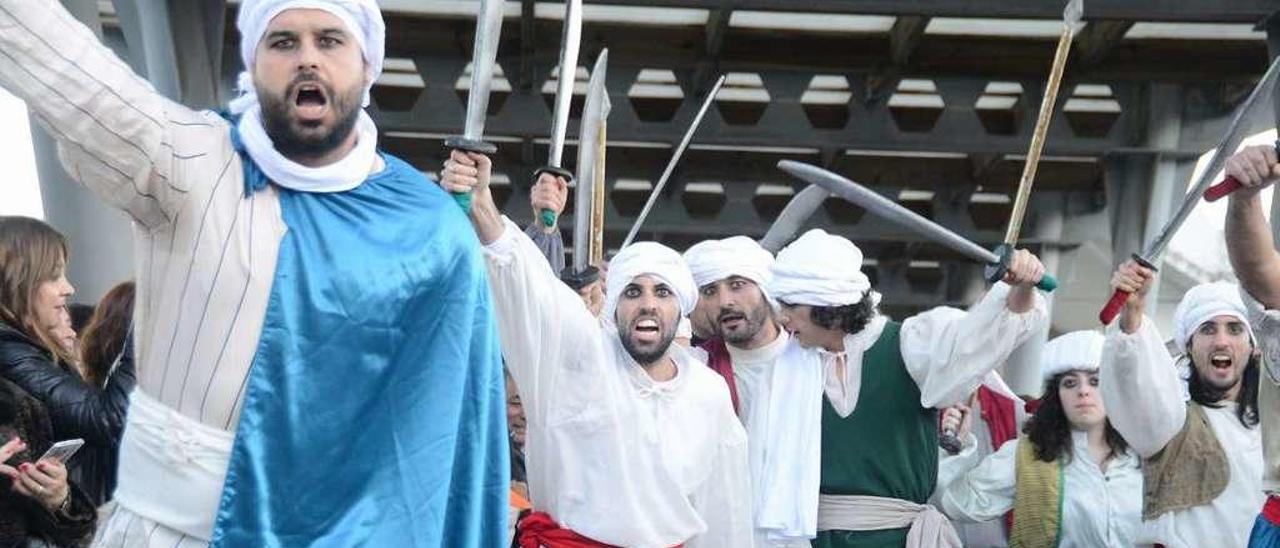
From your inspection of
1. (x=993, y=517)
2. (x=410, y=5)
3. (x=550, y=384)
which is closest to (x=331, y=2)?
(x=550, y=384)

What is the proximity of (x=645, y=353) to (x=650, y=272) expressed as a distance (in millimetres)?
284

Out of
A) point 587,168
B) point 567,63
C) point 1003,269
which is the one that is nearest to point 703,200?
point 587,168

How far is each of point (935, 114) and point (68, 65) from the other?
14359mm

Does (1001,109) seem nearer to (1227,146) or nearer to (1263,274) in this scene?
(1227,146)

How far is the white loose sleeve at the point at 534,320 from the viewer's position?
14.2ft

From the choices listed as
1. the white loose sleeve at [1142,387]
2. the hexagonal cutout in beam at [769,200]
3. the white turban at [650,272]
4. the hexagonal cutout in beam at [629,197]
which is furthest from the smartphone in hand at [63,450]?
the hexagonal cutout in beam at [769,200]

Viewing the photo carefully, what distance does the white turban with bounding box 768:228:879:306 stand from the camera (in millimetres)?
5914

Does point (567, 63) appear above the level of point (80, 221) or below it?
above

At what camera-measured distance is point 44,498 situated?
170 inches

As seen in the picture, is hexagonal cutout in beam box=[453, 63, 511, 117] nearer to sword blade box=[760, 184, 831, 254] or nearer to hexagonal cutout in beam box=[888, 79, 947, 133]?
hexagonal cutout in beam box=[888, 79, 947, 133]

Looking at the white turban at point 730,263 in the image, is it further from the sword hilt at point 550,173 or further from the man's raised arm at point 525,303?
the sword hilt at point 550,173

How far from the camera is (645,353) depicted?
216 inches

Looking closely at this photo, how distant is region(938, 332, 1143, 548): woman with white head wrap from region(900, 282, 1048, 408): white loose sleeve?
1416 mm

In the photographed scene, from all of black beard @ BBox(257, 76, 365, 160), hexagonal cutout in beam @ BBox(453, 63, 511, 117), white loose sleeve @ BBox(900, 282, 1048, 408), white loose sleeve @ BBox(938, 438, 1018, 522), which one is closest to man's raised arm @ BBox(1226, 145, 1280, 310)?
white loose sleeve @ BBox(900, 282, 1048, 408)
